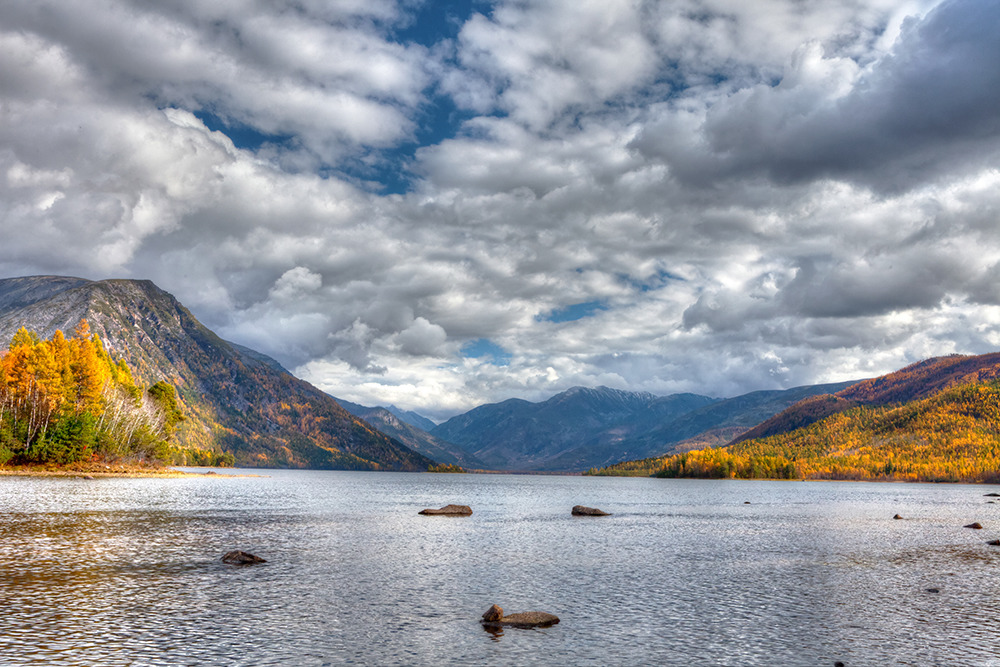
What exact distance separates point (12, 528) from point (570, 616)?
201ft

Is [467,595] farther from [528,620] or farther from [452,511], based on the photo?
[452,511]

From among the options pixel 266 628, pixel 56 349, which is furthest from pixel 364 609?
pixel 56 349

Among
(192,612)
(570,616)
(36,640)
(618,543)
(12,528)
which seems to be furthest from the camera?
(618,543)

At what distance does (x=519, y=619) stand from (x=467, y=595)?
9.15 m

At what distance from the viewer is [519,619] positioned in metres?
36.0

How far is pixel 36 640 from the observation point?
2880 cm

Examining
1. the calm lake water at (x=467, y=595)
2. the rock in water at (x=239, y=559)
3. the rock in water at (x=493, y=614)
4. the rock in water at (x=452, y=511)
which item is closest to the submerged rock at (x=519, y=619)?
the rock in water at (x=493, y=614)

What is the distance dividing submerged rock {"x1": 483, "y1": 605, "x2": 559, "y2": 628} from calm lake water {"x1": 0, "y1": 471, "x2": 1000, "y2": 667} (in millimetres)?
899

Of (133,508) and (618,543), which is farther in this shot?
(133,508)

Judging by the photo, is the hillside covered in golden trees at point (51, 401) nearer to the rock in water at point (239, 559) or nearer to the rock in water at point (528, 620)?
the rock in water at point (239, 559)

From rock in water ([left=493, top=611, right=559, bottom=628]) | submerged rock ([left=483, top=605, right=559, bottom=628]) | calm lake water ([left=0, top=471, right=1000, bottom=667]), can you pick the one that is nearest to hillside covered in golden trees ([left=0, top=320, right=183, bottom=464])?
calm lake water ([left=0, top=471, right=1000, bottom=667])

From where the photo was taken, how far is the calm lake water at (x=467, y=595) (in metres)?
30.4

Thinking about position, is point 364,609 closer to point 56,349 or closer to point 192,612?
point 192,612

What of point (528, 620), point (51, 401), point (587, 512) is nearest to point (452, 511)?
point (587, 512)
